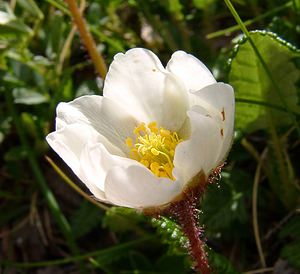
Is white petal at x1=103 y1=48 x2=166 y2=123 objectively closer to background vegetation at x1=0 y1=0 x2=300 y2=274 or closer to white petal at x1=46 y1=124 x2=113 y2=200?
white petal at x1=46 y1=124 x2=113 y2=200

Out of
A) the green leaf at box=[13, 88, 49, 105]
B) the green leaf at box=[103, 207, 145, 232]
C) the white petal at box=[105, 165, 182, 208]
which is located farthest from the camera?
the green leaf at box=[13, 88, 49, 105]

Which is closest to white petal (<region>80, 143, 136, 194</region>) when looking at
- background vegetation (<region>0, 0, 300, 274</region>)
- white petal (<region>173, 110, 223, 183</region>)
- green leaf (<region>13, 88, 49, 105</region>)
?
white petal (<region>173, 110, 223, 183</region>)

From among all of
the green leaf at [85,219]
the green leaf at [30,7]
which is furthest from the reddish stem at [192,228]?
the green leaf at [30,7]

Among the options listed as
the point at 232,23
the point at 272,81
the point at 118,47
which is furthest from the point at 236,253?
the point at 232,23

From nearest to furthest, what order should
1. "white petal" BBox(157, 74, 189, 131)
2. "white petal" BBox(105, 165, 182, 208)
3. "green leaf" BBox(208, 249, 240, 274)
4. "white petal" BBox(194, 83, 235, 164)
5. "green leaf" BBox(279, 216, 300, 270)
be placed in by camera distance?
1. "white petal" BBox(105, 165, 182, 208)
2. "white petal" BBox(194, 83, 235, 164)
3. "white petal" BBox(157, 74, 189, 131)
4. "green leaf" BBox(208, 249, 240, 274)
5. "green leaf" BBox(279, 216, 300, 270)

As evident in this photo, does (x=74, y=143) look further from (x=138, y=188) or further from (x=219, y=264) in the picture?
(x=219, y=264)

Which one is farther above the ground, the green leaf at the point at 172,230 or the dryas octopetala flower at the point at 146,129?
the dryas octopetala flower at the point at 146,129

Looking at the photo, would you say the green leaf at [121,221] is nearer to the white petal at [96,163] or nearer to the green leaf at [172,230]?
the green leaf at [172,230]
